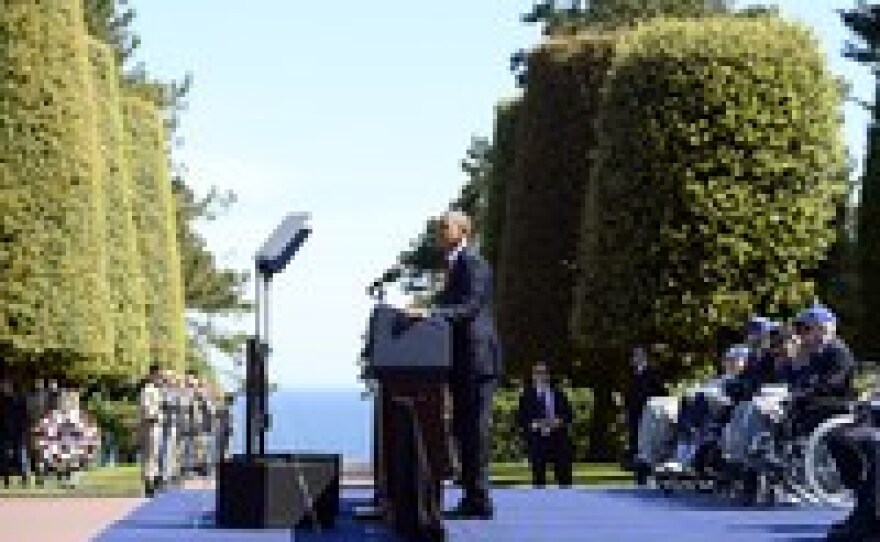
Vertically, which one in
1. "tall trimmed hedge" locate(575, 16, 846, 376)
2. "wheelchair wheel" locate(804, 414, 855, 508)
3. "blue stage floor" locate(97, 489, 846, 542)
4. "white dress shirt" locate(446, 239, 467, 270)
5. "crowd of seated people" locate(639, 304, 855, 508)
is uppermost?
"tall trimmed hedge" locate(575, 16, 846, 376)

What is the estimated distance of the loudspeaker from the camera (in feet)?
46.1

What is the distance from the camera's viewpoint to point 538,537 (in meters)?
13.2

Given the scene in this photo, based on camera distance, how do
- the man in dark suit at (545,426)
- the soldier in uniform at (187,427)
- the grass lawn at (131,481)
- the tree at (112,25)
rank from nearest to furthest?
the grass lawn at (131,481) → the soldier in uniform at (187,427) → the man in dark suit at (545,426) → the tree at (112,25)

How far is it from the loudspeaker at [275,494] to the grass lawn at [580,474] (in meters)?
14.8

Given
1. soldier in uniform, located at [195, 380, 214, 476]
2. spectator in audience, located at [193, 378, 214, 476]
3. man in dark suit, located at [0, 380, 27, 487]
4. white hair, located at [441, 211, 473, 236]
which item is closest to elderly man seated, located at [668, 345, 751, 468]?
white hair, located at [441, 211, 473, 236]

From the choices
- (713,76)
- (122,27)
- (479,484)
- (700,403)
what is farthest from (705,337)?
(122,27)

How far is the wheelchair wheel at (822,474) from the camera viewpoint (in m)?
16.6

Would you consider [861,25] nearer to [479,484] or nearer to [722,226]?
[722,226]

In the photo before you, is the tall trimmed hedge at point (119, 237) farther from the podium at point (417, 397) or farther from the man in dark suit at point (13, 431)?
the podium at point (417, 397)

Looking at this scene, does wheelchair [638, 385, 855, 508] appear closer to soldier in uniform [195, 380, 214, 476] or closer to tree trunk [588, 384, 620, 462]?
soldier in uniform [195, 380, 214, 476]

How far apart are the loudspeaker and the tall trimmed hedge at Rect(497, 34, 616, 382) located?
83.6ft

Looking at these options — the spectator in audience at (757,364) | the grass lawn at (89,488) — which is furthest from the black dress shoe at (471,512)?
the grass lawn at (89,488)

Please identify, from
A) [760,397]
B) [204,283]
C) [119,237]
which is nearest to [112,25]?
[204,283]

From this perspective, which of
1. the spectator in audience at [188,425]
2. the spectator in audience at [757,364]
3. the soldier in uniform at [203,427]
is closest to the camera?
the spectator in audience at [757,364]
